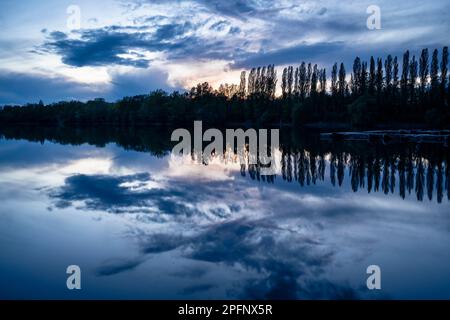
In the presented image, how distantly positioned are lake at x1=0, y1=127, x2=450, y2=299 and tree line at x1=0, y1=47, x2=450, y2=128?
106 ft

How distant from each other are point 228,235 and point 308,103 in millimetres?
52036

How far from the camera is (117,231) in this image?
7.55 m

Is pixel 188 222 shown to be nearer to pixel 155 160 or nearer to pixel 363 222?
pixel 363 222

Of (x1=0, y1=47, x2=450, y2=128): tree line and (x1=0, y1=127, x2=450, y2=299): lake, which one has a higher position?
(x1=0, y1=47, x2=450, y2=128): tree line

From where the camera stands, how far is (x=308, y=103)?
57000 mm

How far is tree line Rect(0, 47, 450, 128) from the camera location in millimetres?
44344

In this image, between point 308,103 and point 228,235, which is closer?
point 228,235

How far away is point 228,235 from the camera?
7270 mm

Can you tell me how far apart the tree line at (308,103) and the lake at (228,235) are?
32309 mm

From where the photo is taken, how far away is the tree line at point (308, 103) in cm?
4434

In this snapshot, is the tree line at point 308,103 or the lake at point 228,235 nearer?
the lake at point 228,235

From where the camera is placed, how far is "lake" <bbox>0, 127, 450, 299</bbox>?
204 inches

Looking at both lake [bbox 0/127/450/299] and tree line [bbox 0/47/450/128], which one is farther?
tree line [bbox 0/47/450/128]
